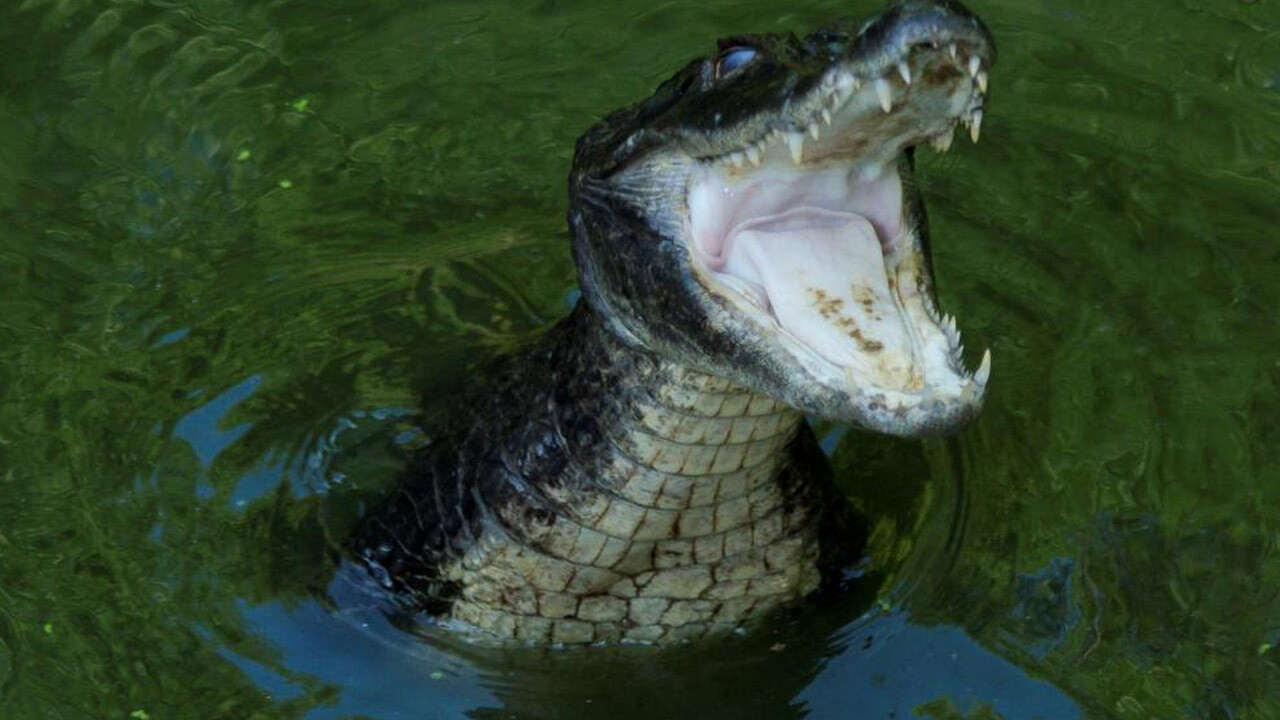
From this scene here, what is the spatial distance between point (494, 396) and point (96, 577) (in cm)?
110

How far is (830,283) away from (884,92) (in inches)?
21.5

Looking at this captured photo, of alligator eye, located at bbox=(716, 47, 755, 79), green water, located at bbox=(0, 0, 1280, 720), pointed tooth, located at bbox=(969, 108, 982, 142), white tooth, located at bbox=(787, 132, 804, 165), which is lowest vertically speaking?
green water, located at bbox=(0, 0, 1280, 720)

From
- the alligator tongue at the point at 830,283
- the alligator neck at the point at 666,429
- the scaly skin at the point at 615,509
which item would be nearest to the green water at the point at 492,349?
the scaly skin at the point at 615,509

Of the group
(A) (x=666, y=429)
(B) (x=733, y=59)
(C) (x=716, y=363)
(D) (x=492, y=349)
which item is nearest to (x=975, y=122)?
(B) (x=733, y=59)

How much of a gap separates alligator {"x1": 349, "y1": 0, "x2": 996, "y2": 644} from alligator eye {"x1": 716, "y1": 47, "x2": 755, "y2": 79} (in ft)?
0.04

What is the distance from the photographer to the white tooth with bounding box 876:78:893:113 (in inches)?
150

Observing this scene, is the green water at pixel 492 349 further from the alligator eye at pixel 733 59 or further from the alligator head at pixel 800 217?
the alligator eye at pixel 733 59

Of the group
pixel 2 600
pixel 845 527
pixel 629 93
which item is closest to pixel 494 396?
pixel 845 527

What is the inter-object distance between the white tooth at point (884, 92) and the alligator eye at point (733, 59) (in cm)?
51

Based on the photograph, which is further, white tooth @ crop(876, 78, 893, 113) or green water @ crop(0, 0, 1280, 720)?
green water @ crop(0, 0, 1280, 720)

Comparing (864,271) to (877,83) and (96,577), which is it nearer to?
(877,83)

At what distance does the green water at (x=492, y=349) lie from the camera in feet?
15.7

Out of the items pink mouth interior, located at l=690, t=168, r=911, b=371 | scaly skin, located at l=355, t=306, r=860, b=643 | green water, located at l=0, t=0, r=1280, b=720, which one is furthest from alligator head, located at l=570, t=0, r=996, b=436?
green water, located at l=0, t=0, r=1280, b=720

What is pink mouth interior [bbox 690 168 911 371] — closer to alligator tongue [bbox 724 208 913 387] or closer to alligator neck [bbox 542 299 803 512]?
alligator tongue [bbox 724 208 913 387]
